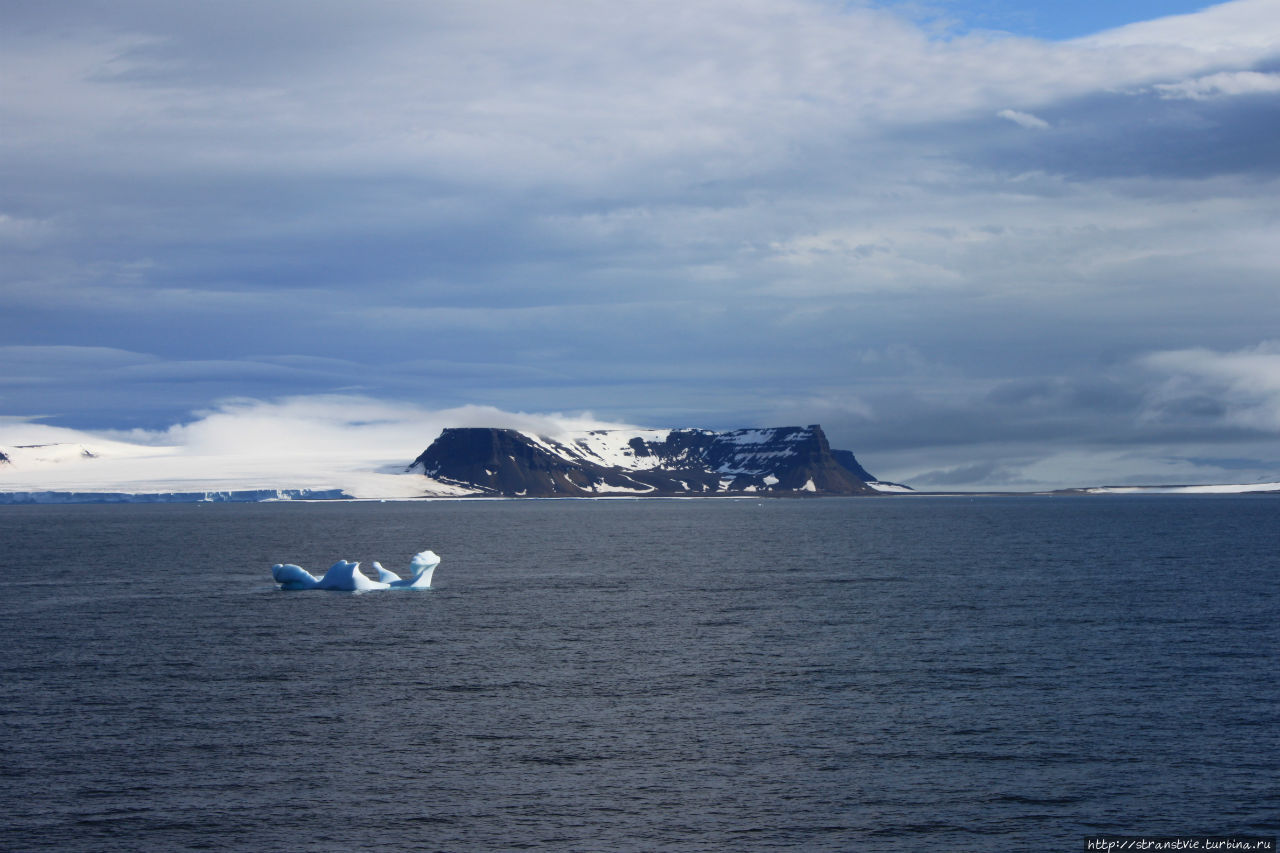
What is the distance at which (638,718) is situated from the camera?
4244 cm

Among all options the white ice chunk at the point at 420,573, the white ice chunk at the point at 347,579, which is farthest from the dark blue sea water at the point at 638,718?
the white ice chunk at the point at 420,573

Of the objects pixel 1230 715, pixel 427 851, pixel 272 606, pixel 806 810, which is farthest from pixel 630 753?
pixel 272 606

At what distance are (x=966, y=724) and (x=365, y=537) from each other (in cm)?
15231

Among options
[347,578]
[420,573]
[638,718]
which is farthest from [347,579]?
[638,718]

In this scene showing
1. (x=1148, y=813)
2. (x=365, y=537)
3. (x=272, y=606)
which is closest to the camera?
(x=1148, y=813)

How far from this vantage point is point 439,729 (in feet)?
133

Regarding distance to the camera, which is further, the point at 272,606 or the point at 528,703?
the point at 272,606

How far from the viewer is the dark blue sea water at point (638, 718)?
31.0 meters

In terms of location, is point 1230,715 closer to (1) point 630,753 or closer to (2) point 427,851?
(1) point 630,753

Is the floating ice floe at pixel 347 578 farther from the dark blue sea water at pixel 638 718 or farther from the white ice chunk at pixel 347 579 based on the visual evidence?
the dark blue sea water at pixel 638 718

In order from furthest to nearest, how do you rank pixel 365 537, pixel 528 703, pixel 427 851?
pixel 365 537, pixel 528 703, pixel 427 851

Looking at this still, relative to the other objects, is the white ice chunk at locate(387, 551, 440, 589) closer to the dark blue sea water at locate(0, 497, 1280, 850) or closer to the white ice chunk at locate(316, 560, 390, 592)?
the white ice chunk at locate(316, 560, 390, 592)

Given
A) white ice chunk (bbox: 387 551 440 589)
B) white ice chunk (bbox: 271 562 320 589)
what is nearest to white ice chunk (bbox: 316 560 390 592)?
white ice chunk (bbox: 271 562 320 589)

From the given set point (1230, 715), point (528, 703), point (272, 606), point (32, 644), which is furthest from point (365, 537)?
point (1230, 715)
